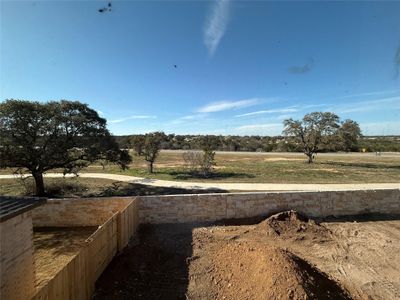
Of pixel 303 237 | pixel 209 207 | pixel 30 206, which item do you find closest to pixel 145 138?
pixel 209 207

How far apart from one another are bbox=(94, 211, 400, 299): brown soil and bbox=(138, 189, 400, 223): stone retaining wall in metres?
0.50

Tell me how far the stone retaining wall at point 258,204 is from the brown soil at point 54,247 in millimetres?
2378

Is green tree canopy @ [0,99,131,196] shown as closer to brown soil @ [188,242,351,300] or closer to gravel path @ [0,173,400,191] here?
gravel path @ [0,173,400,191]

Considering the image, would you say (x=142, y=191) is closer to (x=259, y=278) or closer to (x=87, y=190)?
(x=87, y=190)

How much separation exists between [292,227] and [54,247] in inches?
313

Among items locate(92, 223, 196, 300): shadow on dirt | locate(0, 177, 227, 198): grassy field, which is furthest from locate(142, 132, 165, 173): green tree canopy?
locate(92, 223, 196, 300): shadow on dirt

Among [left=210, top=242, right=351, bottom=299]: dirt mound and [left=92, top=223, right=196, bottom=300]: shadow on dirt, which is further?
[left=92, top=223, right=196, bottom=300]: shadow on dirt

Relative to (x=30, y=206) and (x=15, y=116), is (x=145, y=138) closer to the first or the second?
(x=15, y=116)

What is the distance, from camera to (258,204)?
11.3 metres

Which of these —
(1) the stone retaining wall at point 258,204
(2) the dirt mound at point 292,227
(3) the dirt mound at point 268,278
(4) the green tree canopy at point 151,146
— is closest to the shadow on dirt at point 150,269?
(3) the dirt mound at point 268,278

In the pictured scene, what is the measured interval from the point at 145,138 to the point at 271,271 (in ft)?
67.8

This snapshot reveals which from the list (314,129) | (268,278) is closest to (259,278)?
(268,278)

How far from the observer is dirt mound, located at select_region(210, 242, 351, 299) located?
5.76 metres

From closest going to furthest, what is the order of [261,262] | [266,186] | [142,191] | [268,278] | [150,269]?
[268,278] < [261,262] < [150,269] < [142,191] < [266,186]
